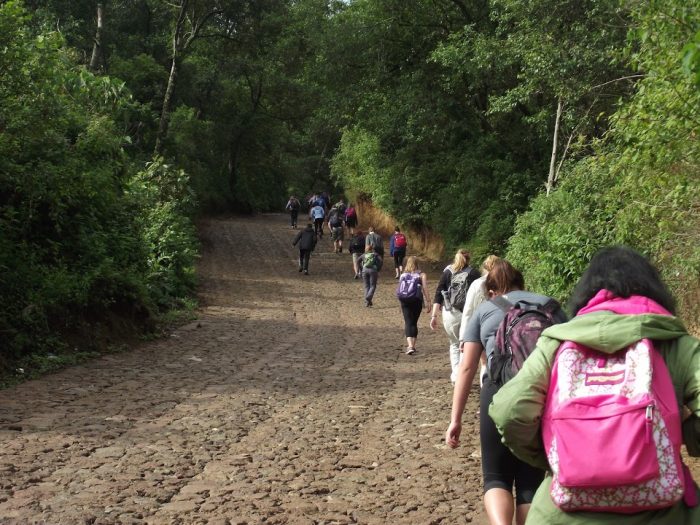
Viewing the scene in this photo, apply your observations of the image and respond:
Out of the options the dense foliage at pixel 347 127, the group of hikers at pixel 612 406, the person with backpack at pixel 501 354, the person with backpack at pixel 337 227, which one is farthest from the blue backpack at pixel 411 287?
the person with backpack at pixel 337 227

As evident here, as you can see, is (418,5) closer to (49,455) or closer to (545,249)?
(545,249)

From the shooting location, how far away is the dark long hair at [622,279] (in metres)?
2.92

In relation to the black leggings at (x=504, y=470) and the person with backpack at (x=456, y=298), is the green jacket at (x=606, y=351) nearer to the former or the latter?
the black leggings at (x=504, y=470)

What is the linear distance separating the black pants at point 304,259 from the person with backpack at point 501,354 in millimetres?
20666

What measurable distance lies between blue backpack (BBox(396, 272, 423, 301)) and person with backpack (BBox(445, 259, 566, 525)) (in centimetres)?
796

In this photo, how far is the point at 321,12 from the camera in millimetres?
26969

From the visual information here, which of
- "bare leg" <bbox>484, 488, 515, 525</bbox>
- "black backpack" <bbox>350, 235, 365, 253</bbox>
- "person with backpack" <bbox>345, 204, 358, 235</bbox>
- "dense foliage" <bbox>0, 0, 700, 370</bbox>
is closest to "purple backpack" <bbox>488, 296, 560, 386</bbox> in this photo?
"bare leg" <bbox>484, 488, 515, 525</bbox>

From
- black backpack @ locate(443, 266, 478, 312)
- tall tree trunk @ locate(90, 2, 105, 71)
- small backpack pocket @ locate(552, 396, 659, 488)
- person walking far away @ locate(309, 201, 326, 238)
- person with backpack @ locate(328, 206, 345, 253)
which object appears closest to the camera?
small backpack pocket @ locate(552, 396, 659, 488)

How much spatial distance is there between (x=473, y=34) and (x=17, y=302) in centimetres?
1474

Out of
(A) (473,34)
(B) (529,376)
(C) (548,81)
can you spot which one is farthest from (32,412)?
(A) (473,34)

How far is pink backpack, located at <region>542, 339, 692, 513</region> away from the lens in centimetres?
252

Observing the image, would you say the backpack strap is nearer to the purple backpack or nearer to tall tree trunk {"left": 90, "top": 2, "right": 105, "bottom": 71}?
the purple backpack

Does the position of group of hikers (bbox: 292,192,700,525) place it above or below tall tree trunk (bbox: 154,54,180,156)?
below

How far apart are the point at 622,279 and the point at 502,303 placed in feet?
5.36
